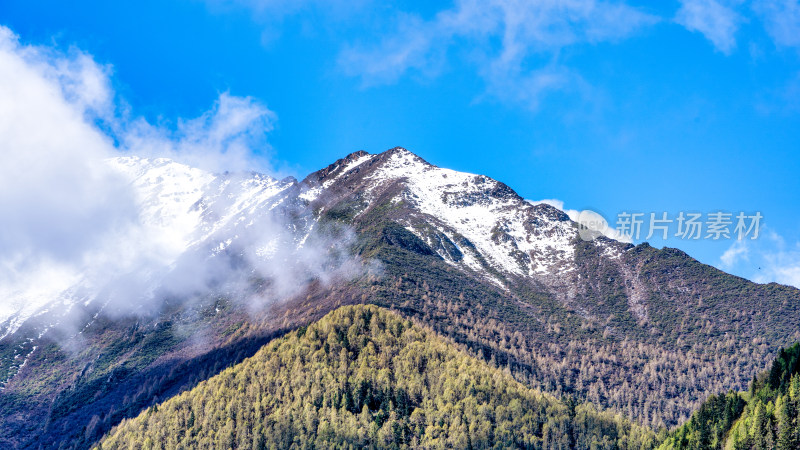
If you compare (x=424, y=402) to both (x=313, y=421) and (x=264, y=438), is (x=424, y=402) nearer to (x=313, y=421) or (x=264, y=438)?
(x=313, y=421)

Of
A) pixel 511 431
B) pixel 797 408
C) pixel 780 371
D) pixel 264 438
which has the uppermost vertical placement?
pixel 780 371

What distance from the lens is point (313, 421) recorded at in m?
195

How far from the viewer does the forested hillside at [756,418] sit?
481 ft

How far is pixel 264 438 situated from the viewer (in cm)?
19550

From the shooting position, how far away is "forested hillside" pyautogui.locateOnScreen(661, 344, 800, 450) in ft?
481

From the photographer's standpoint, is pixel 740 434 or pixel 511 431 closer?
pixel 740 434

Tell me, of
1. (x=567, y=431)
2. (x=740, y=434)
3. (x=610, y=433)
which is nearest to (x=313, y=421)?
(x=567, y=431)

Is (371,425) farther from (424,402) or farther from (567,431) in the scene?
(567,431)

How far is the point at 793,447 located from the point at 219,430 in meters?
154

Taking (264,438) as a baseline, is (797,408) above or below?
above

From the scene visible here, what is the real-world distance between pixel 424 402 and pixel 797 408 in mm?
98934

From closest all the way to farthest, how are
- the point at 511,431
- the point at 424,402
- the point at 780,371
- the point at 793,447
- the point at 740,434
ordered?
the point at 793,447 < the point at 740,434 < the point at 780,371 < the point at 511,431 < the point at 424,402

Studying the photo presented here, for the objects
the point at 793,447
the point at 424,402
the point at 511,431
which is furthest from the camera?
the point at 424,402

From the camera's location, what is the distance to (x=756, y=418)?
15262 centimetres
